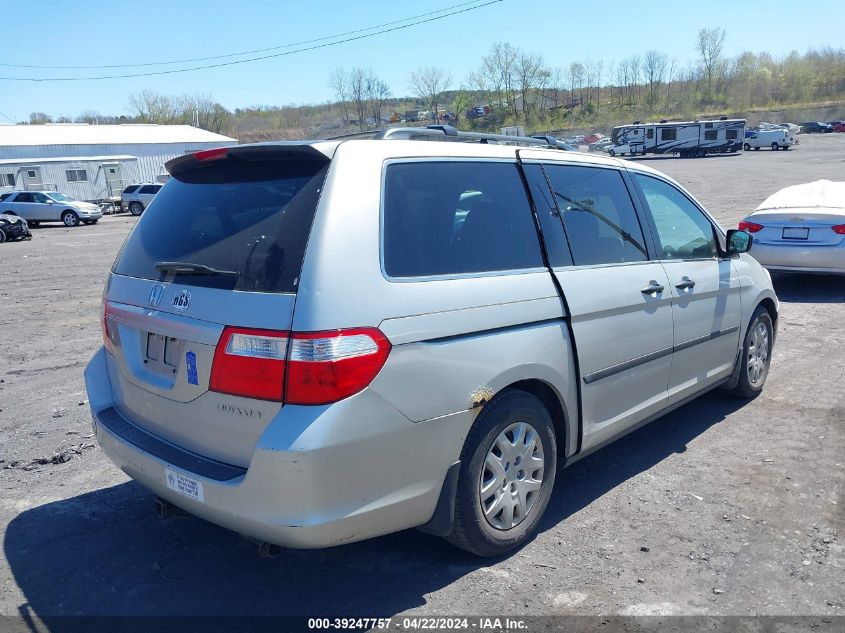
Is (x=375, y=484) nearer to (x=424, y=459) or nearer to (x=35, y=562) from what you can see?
(x=424, y=459)

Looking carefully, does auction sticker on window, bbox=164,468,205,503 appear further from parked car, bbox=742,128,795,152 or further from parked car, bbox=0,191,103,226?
parked car, bbox=742,128,795,152

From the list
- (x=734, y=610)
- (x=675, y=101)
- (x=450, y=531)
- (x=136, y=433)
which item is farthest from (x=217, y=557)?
(x=675, y=101)

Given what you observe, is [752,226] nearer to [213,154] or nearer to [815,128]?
[213,154]

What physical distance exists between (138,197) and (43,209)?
7667mm

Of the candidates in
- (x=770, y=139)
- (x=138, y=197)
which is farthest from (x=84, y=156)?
(x=770, y=139)

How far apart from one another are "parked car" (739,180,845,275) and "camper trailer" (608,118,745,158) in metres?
54.5

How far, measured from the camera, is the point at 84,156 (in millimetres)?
50500

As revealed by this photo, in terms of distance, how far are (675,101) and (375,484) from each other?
125m

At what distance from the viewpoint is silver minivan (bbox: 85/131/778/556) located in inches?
106

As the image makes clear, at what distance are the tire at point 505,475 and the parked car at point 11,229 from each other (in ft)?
86.7

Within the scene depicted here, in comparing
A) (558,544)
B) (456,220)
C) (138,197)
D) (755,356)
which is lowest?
(558,544)

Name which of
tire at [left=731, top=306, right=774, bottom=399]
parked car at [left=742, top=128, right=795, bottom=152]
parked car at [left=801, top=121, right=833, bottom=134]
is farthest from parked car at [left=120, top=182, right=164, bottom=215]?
parked car at [left=801, top=121, right=833, bottom=134]

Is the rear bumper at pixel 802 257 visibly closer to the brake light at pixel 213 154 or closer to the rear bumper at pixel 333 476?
the rear bumper at pixel 333 476

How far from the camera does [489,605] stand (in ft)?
10.2
